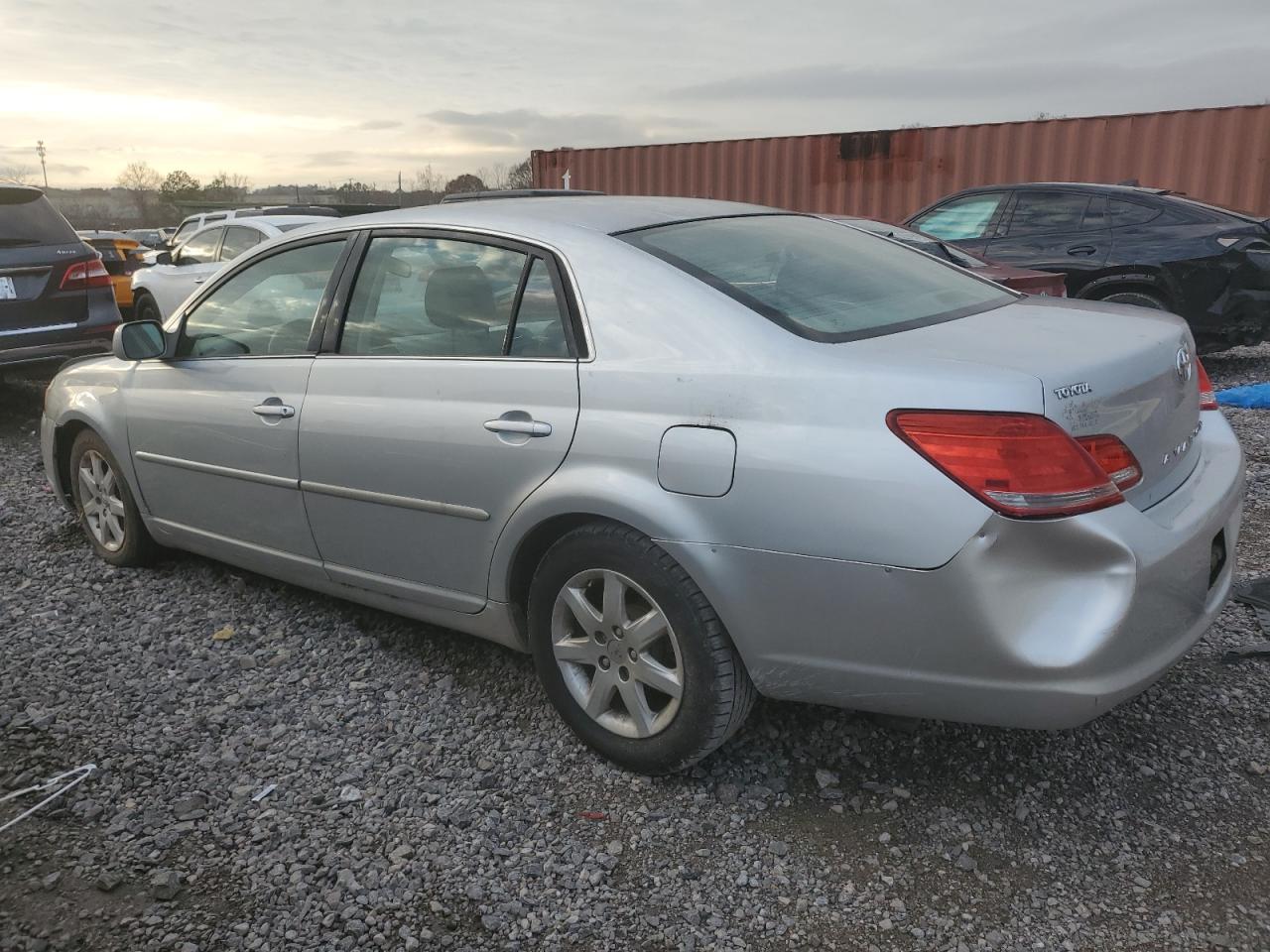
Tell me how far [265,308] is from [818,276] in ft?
6.77

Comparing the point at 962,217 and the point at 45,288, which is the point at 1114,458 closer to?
the point at 962,217

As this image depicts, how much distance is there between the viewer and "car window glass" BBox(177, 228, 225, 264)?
34.0ft

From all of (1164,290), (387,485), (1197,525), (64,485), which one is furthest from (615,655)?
(1164,290)

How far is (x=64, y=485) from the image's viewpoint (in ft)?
15.9

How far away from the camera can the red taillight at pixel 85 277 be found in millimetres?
7609

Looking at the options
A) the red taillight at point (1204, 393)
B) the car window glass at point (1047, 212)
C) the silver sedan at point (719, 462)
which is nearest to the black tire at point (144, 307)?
the silver sedan at point (719, 462)

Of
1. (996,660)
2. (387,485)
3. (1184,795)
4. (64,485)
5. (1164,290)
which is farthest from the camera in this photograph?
(1164,290)

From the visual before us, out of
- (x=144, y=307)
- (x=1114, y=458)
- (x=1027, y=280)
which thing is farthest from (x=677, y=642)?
(x=144, y=307)

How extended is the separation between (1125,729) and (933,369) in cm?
137

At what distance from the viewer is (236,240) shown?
33.2ft

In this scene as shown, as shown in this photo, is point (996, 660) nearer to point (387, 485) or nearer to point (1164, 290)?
point (387, 485)

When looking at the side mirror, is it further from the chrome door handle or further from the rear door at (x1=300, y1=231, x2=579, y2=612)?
the chrome door handle

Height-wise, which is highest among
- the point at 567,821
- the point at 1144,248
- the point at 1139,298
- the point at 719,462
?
the point at 1144,248

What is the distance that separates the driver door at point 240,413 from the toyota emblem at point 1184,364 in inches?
100
